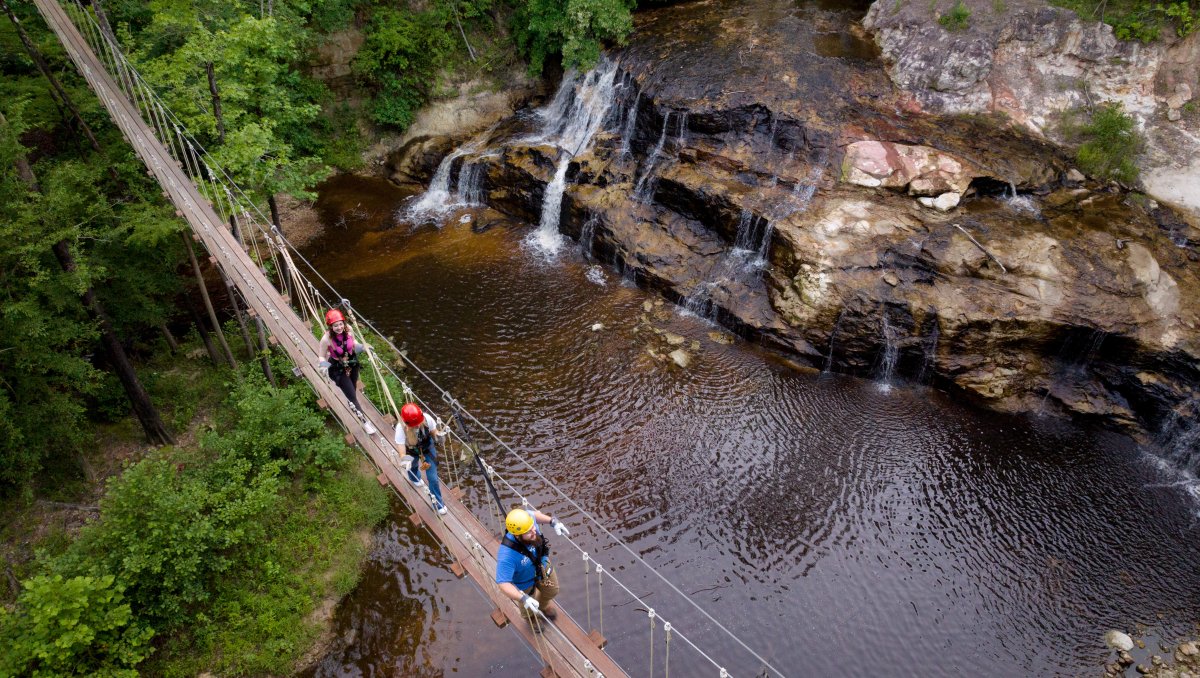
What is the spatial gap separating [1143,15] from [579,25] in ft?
44.4

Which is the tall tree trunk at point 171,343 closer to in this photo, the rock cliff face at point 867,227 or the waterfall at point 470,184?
the waterfall at point 470,184

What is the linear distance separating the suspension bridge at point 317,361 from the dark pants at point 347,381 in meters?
0.16

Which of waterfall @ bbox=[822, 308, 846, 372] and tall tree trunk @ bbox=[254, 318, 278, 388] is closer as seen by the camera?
tall tree trunk @ bbox=[254, 318, 278, 388]

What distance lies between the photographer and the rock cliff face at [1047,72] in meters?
13.4

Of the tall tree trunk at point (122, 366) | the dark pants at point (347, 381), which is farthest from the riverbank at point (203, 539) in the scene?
the dark pants at point (347, 381)

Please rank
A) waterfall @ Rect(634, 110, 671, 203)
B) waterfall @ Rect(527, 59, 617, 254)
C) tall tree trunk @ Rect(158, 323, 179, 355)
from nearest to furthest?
tall tree trunk @ Rect(158, 323, 179, 355) < waterfall @ Rect(634, 110, 671, 203) < waterfall @ Rect(527, 59, 617, 254)

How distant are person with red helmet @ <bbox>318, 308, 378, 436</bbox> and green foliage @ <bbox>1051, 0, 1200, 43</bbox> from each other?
58.5 ft

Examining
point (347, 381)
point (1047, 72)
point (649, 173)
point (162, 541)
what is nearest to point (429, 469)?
point (347, 381)

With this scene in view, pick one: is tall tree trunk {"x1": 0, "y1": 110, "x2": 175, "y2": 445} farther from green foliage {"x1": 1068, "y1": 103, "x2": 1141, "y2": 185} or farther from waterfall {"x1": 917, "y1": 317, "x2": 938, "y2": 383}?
green foliage {"x1": 1068, "y1": 103, "x2": 1141, "y2": 185}

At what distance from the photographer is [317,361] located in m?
8.62

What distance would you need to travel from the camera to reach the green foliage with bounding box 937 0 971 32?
1559cm

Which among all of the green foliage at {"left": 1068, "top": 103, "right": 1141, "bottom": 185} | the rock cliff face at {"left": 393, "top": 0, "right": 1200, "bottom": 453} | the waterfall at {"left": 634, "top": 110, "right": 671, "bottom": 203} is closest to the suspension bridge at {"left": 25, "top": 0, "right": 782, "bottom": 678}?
the rock cliff face at {"left": 393, "top": 0, "right": 1200, "bottom": 453}

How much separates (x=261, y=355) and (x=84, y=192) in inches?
146

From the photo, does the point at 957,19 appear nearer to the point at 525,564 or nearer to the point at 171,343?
the point at 525,564
